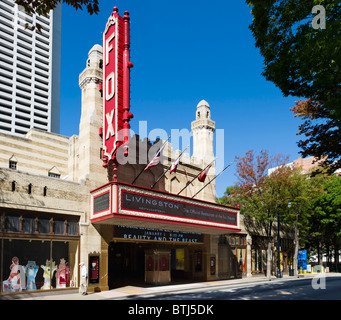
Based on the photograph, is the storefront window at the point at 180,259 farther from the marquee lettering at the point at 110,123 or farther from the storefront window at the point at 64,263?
the marquee lettering at the point at 110,123

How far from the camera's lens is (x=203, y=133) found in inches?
1524

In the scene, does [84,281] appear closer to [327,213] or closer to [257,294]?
[257,294]

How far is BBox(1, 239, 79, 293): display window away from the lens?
20531mm

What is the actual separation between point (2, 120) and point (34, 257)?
10036 cm

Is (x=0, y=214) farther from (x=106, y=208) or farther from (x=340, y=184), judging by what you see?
(x=340, y=184)

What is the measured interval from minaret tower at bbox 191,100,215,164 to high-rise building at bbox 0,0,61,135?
274ft

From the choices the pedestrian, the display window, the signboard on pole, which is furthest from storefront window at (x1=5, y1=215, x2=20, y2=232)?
the signboard on pole

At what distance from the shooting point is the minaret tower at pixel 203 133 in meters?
38.4

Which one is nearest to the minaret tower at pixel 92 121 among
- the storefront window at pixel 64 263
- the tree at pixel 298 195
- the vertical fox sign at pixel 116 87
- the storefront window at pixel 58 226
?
the vertical fox sign at pixel 116 87

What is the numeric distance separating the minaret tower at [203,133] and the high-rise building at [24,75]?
274 ft

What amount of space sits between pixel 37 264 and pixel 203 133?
22741 mm

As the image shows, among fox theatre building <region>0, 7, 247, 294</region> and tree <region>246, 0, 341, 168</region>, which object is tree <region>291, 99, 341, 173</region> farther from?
fox theatre building <region>0, 7, 247, 294</region>

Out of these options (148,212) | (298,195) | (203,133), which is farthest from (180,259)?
(298,195)

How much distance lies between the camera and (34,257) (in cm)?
2162
